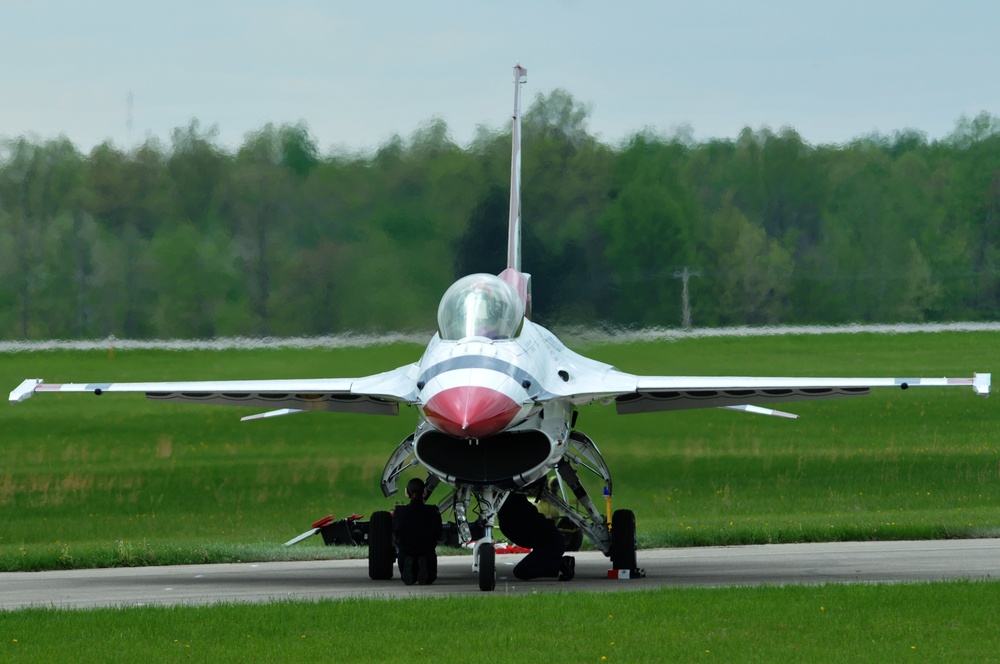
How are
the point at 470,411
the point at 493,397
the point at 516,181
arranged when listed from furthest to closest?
the point at 516,181 → the point at 493,397 → the point at 470,411

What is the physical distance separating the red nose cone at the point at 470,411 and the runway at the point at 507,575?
1860 millimetres

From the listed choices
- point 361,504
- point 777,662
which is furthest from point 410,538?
point 361,504

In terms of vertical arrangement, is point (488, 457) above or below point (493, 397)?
below

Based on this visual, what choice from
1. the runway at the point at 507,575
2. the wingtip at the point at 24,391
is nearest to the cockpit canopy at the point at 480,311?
the runway at the point at 507,575

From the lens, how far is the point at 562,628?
12.1 m

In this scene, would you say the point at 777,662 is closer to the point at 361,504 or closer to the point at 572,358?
the point at 572,358

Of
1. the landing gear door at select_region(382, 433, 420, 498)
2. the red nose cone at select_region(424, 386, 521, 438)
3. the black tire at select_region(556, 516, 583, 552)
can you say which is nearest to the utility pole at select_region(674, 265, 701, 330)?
the black tire at select_region(556, 516, 583, 552)

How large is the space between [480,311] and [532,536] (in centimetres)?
282

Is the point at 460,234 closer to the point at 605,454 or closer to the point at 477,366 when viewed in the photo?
the point at 605,454

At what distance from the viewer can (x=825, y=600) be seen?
13.4m

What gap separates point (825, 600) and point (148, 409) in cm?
2347

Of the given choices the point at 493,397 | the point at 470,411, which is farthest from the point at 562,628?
the point at 493,397

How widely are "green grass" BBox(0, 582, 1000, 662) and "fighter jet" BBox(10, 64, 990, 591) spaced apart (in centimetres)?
185

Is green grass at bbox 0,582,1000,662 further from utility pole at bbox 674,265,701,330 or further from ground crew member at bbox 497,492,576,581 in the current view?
utility pole at bbox 674,265,701,330
